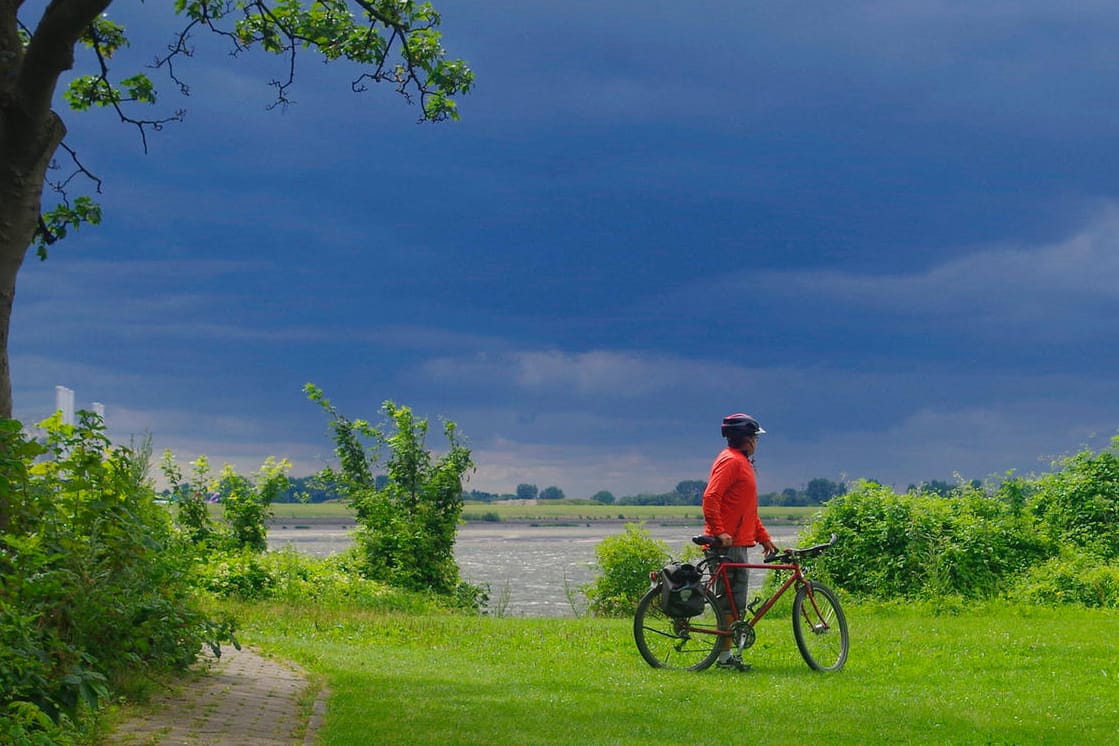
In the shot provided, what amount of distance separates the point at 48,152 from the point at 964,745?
32.2ft

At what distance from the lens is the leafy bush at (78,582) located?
721 centimetres

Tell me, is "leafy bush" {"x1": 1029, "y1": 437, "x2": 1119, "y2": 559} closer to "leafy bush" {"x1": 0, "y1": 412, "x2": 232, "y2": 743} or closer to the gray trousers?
the gray trousers


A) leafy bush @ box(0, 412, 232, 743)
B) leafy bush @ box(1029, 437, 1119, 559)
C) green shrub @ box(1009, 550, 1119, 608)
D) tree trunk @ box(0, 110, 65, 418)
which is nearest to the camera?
leafy bush @ box(0, 412, 232, 743)

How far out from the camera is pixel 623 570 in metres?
23.0

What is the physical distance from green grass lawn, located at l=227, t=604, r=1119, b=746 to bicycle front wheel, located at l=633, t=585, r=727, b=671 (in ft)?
0.86

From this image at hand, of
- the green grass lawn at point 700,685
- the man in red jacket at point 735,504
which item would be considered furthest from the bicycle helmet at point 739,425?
the green grass lawn at point 700,685

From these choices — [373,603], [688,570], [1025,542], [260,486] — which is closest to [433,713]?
[688,570]

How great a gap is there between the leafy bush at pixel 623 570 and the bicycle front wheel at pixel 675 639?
32.6 ft

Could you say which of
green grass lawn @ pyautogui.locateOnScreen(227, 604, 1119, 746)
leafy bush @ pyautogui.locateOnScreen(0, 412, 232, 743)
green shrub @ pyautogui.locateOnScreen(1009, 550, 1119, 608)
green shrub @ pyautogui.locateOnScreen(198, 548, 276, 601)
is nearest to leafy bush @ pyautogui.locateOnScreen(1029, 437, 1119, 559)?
green shrub @ pyautogui.locateOnScreen(1009, 550, 1119, 608)

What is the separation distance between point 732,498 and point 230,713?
18.3 feet

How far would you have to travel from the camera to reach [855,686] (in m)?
11.4

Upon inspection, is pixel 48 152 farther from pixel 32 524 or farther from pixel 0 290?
pixel 32 524

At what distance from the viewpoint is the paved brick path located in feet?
27.7

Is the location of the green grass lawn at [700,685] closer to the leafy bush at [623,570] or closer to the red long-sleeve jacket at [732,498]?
the red long-sleeve jacket at [732,498]
